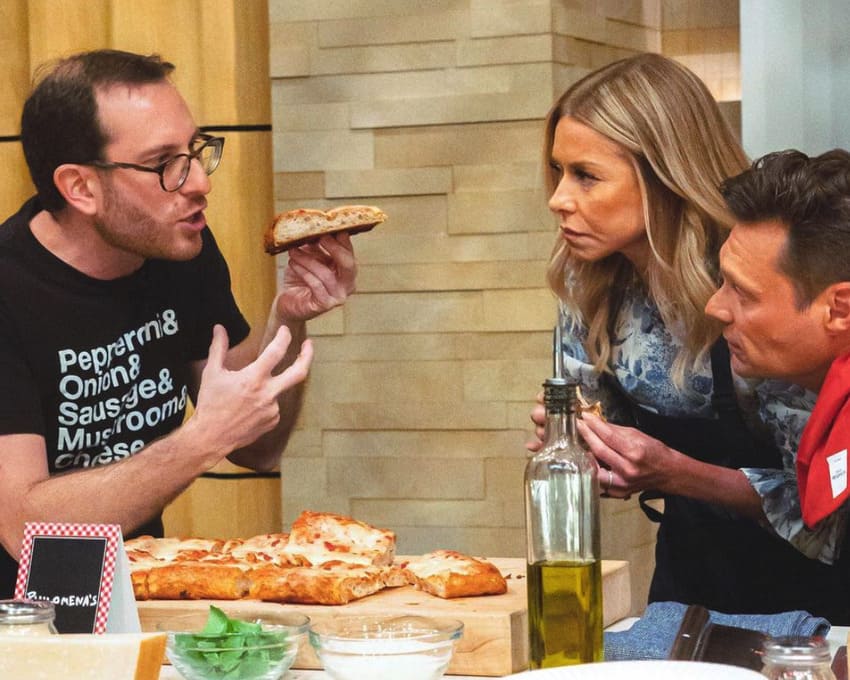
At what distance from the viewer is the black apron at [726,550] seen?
2.38 meters

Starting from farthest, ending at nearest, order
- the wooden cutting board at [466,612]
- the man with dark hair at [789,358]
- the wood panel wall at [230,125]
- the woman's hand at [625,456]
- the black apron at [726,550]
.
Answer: the wood panel wall at [230,125] → the black apron at [726,550] → the woman's hand at [625,456] → the man with dark hair at [789,358] → the wooden cutting board at [466,612]

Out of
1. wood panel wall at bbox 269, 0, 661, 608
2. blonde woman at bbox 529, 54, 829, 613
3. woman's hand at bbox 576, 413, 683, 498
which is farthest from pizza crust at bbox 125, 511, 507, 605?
wood panel wall at bbox 269, 0, 661, 608

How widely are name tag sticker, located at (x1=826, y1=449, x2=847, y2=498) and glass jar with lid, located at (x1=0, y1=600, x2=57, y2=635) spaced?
103cm

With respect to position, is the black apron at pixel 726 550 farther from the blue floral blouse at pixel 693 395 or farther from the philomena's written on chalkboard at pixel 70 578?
the philomena's written on chalkboard at pixel 70 578

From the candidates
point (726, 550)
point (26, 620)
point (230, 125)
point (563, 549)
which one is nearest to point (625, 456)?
point (726, 550)

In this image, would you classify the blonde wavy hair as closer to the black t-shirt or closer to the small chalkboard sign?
the black t-shirt

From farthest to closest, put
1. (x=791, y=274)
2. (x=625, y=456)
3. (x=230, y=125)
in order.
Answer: (x=230, y=125)
(x=625, y=456)
(x=791, y=274)

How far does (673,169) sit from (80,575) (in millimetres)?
1279

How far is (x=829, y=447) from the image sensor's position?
1909 mm

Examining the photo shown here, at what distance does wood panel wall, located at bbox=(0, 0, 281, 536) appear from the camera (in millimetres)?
3564

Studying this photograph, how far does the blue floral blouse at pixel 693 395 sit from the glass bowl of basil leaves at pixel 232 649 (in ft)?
3.13

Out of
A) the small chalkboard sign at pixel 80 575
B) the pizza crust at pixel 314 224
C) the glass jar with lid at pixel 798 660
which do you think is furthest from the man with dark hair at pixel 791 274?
the small chalkboard sign at pixel 80 575

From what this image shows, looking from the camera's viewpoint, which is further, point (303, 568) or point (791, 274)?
point (791, 274)

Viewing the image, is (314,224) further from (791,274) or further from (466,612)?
(466,612)
